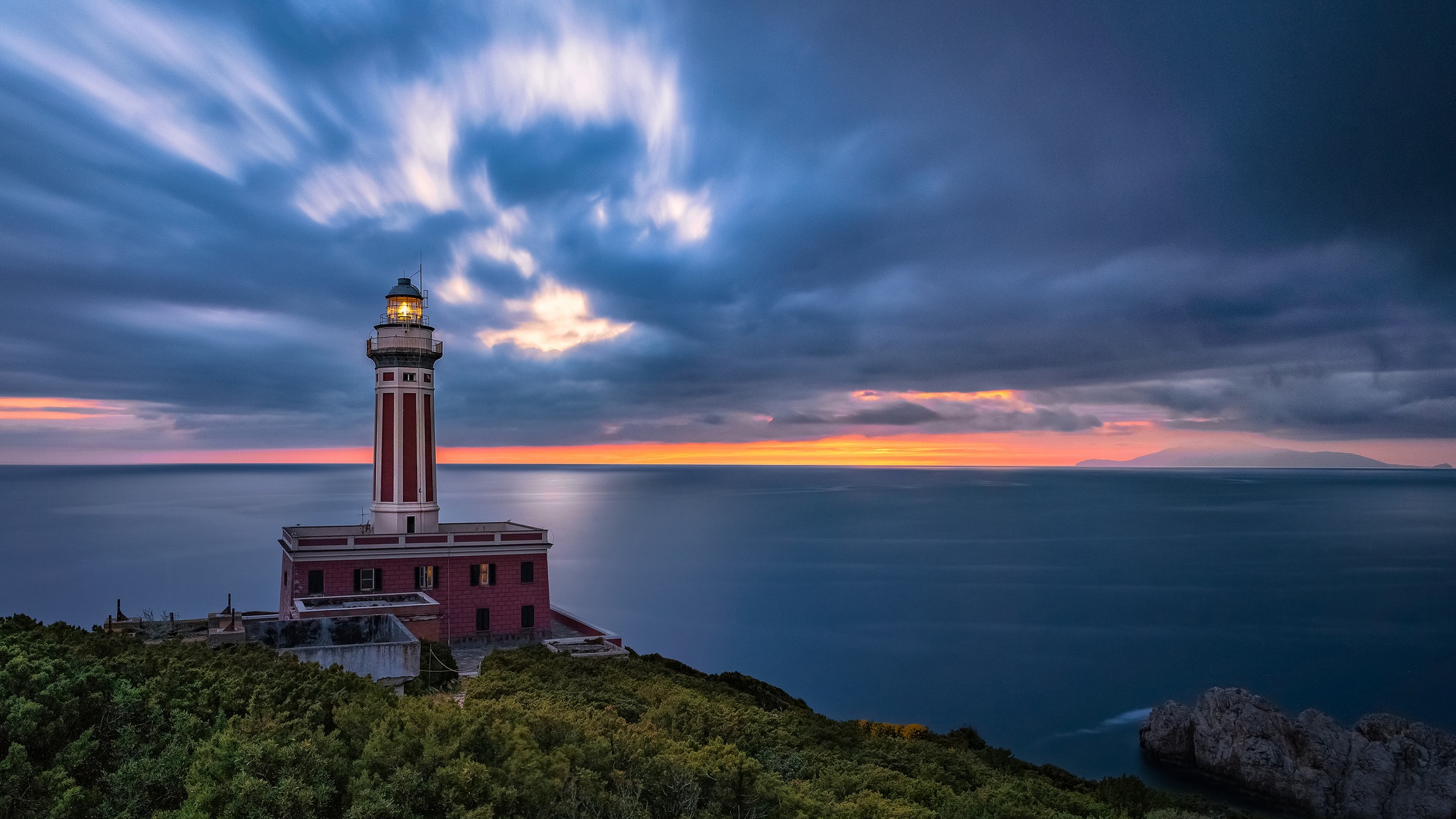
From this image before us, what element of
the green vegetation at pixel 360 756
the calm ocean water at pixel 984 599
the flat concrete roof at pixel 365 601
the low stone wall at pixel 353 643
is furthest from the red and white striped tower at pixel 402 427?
the calm ocean water at pixel 984 599

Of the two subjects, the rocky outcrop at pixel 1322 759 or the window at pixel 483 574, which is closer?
the rocky outcrop at pixel 1322 759

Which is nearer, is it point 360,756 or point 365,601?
point 360,756

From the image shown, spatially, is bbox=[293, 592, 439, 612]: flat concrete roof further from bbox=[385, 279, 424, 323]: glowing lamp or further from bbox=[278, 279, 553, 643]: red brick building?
bbox=[385, 279, 424, 323]: glowing lamp

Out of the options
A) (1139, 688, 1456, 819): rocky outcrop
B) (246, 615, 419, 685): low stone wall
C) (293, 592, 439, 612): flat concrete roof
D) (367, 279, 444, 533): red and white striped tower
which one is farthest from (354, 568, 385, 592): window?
(1139, 688, 1456, 819): rocky outcrop

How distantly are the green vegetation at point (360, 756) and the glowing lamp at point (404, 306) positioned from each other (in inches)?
798

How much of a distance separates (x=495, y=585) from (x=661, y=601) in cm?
3596

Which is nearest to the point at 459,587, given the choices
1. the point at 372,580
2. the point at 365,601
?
the point at 372,580

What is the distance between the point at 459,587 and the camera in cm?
3034

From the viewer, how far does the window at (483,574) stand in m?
30.6

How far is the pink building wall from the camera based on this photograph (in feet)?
95.3

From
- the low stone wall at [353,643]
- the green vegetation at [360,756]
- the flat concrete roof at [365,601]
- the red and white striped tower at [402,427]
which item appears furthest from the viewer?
the red and white striped tower at [402,427]

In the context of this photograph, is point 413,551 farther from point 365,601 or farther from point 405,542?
point 365,601

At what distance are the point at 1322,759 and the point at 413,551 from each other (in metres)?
33.0

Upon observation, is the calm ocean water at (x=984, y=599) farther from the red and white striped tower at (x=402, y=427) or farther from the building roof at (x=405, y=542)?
the red and white striped tower at (x=402, y=427)
